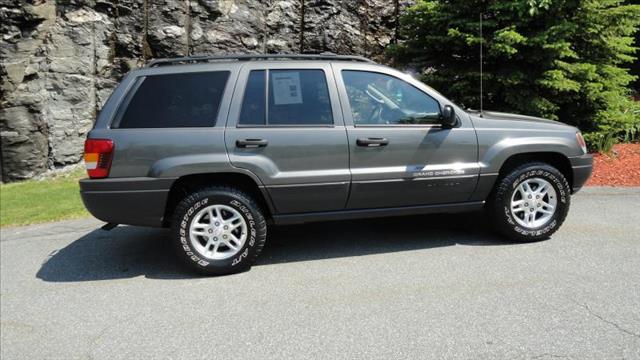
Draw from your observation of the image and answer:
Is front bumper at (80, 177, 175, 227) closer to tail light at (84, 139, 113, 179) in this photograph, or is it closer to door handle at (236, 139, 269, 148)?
tail light at (84, 139, 113, 179)

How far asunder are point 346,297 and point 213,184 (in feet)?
5.04

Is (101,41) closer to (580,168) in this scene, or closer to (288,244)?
(288,244)

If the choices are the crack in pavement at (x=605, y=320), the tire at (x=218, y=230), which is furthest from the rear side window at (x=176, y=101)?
the crack in pavement at (x=605, y=320)

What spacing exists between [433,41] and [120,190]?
612cm

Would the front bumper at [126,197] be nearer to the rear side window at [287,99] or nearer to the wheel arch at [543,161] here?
the rear side window at [287,99]

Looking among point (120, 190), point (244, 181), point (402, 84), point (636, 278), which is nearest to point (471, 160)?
point (402, 84)

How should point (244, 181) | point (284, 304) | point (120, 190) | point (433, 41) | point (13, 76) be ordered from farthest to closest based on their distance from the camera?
point (13, 76), point (433, 41), point (244, 181), point (120, 190), point (284, 304)

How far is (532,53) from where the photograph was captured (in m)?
8.12

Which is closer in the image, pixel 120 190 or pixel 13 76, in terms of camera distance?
pixel 120 190

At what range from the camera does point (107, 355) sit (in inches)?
125

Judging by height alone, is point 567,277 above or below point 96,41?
below

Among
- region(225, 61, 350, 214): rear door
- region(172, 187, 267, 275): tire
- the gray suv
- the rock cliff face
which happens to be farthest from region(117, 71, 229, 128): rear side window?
the rock cliff face

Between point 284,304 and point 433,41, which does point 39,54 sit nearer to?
point 433,41

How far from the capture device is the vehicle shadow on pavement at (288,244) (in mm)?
4727
